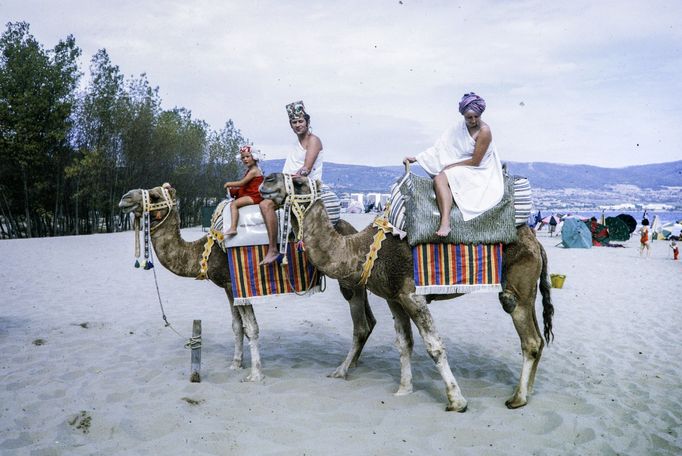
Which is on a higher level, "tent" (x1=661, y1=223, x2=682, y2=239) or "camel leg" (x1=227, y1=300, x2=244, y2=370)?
"camel leg" (x1=227, y1=300, x2=244, y2=370)

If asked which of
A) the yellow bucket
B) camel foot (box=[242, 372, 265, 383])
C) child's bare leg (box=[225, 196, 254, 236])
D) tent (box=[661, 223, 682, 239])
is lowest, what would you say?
tent (box=[661, 223, 682, 239])

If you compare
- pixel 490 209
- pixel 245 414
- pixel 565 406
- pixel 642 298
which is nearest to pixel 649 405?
pixel 565 406

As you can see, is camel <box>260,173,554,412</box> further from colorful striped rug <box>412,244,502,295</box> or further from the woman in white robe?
the woman in white robe

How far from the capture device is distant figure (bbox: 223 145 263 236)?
5303mm

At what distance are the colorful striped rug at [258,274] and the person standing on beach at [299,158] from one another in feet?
0.55

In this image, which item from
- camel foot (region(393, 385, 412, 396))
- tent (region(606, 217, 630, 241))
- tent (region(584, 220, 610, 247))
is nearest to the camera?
camel foot (region(393, 385, 412, 396))

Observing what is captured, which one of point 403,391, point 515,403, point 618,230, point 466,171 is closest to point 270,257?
point 403,391

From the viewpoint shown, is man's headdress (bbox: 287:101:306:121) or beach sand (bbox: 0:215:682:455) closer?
beach sand (bbox: 0:215:682:455)

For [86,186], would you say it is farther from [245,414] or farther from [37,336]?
[245,414]

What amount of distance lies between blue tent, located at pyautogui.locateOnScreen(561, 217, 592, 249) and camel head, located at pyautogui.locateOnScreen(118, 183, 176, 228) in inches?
867

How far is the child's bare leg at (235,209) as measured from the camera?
17.3 ft

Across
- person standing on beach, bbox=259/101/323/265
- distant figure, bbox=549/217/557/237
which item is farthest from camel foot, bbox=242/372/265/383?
distant figure, bbox=549/217/557/237

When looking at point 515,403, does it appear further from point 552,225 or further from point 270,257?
point 552,225

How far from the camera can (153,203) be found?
210 inches
